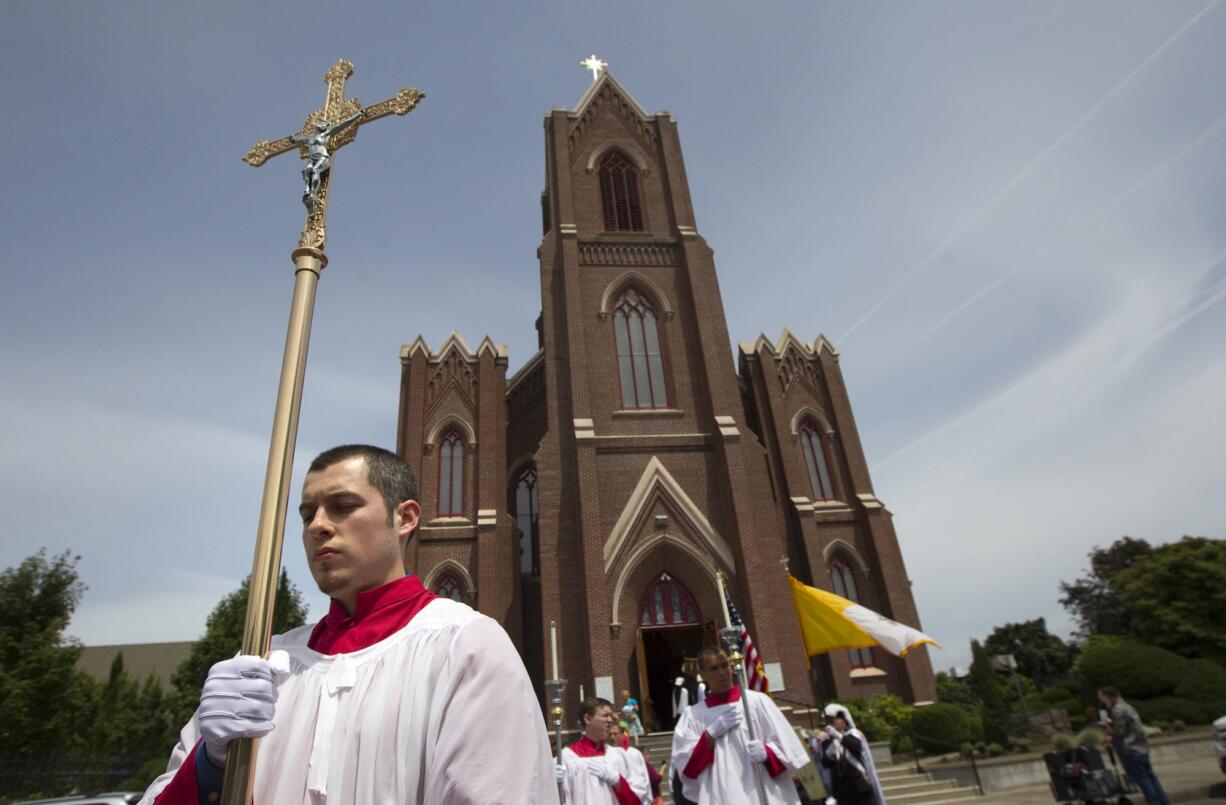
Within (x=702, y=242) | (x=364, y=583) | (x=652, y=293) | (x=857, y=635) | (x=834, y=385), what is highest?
(x=702, y=242)

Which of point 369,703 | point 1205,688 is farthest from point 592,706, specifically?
point 1205,688

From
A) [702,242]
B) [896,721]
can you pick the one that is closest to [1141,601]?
[896,721]

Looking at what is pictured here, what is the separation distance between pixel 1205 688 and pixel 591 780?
20450mm

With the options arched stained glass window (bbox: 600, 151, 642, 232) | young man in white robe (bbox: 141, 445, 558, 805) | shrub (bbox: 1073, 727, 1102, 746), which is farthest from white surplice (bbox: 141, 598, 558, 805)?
arched stained glass window (bbox: 600, 151, 642, 232)

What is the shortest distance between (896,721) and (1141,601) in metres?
23.5

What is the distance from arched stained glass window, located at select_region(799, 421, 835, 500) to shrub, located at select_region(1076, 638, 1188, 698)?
862 cm

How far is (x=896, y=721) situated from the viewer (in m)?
17.5

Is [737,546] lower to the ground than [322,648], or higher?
higher

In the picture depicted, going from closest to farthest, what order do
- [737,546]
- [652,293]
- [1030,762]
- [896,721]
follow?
[1030,762] → [896,721] → [737,546] → [652,293]

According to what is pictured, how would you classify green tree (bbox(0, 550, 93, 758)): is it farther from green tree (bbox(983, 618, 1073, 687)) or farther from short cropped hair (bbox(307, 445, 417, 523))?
green tree (bbox(983, 618, 1073, 687))

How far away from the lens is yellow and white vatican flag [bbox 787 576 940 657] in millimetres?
13953

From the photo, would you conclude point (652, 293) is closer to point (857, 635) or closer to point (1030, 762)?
point (857, 635)

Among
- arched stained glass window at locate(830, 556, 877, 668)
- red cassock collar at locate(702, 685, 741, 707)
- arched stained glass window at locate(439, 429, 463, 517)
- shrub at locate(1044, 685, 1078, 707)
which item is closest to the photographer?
red cassock collar at locate(702, 685, 741, 707)

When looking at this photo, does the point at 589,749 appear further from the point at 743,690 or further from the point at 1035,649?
the point at 1035,649
